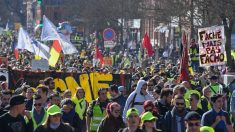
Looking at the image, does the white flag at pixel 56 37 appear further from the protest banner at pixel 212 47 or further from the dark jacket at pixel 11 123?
the dark jacket at pixel 11 123

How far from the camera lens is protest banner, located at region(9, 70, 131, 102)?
21.5 metres

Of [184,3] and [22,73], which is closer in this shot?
[22,73]

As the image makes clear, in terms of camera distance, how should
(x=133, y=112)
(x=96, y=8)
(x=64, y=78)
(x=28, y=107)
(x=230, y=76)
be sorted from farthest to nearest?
1. (x=96, y=8)
2. (x=230, y=76)
3. (x=64, y=78)
4. (x=28, y=107)
5. (x=133, y=112)

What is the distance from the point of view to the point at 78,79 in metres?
21.9

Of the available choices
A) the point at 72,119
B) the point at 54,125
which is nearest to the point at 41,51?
the point at 72,119

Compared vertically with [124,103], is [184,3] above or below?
above

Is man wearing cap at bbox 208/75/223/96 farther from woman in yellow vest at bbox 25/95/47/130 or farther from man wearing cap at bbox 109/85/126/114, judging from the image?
woman in yellow vest at bbox 25/95/47/130

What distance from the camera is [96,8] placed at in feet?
236

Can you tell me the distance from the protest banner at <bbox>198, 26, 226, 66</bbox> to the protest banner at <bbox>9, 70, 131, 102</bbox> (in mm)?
1778

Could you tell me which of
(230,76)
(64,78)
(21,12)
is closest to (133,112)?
(64,78)

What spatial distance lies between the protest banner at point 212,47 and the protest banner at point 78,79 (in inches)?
70.0

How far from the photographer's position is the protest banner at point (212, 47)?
2230 centimetres

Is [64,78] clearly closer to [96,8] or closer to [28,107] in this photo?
[28,107]

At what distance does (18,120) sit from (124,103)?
518 centimetres
